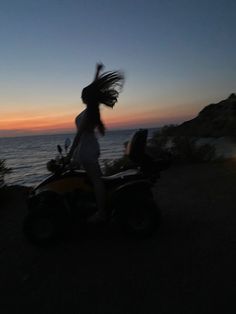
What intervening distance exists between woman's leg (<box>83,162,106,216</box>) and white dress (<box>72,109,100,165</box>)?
75 millimetres

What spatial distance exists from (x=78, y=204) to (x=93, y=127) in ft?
3.94

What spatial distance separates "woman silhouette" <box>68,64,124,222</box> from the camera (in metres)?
4.96

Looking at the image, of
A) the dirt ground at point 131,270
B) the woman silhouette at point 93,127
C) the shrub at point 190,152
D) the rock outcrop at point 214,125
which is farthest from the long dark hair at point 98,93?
the rock outcrop at point 214,125

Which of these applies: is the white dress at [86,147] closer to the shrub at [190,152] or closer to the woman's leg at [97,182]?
→ the woman's leg at [97,182]

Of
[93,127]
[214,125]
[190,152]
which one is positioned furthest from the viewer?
[214,125]

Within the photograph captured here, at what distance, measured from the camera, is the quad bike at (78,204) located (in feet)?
16.8

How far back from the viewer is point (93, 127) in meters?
5.11

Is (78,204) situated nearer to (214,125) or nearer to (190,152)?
(190,152)

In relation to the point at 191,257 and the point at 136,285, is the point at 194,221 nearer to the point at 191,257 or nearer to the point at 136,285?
the point at 191,257

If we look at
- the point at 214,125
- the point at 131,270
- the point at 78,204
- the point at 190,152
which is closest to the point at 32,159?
the point at 190,152

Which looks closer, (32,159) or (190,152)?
(190,152)

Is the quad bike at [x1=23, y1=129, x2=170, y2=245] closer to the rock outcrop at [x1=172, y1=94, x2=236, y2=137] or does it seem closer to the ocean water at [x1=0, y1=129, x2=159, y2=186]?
Answer: the ocean water at [x1=0, y1=129, x2=159, y2=186]

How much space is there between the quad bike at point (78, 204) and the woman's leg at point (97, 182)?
0.48 feet

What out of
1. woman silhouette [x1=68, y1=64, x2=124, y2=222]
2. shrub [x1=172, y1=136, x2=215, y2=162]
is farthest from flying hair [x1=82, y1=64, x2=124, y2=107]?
shrub [x1=172, y1=136, x2=215, y2=162]
